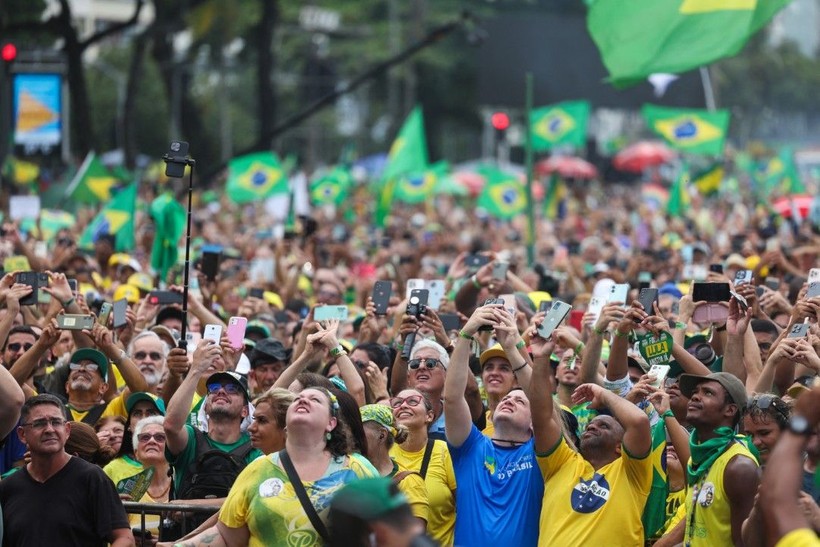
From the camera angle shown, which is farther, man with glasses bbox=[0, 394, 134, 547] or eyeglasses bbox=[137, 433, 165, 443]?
eyeglasses bbox=[137, 433, 165, 443]

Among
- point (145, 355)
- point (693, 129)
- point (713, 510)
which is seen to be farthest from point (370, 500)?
point (693, 129)

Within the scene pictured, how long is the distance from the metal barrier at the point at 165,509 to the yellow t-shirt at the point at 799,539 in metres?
3.36

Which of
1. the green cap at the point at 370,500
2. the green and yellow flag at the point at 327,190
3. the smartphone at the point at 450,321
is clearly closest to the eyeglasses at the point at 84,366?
the smartphone at the point at 450,321

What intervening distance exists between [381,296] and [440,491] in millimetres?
2806

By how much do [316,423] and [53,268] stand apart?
8983 mm

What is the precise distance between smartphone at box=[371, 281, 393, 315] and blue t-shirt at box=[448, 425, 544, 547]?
2.72m

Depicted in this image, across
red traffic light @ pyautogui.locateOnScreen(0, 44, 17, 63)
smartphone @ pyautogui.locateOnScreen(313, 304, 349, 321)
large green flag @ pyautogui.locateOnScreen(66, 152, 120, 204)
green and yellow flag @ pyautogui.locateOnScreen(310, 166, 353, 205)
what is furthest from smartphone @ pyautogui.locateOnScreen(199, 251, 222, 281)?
green and yellow flag @ pyautogui.locateOnScreen(310, 166, 353, 205)

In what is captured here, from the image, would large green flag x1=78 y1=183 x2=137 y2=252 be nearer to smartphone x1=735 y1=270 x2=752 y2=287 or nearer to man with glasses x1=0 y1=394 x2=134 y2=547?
smartphone x1=735 y1=270 x2=752 y2=287

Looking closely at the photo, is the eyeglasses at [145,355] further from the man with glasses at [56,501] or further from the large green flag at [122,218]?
the large green flag at [122,218]

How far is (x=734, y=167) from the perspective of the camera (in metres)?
65.0

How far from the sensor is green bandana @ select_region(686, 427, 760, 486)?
22.1 ft

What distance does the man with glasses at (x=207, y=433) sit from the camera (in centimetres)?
759

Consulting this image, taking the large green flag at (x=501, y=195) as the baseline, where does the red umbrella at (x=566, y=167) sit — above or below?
below

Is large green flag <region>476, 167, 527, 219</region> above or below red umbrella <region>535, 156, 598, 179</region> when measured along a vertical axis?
above
